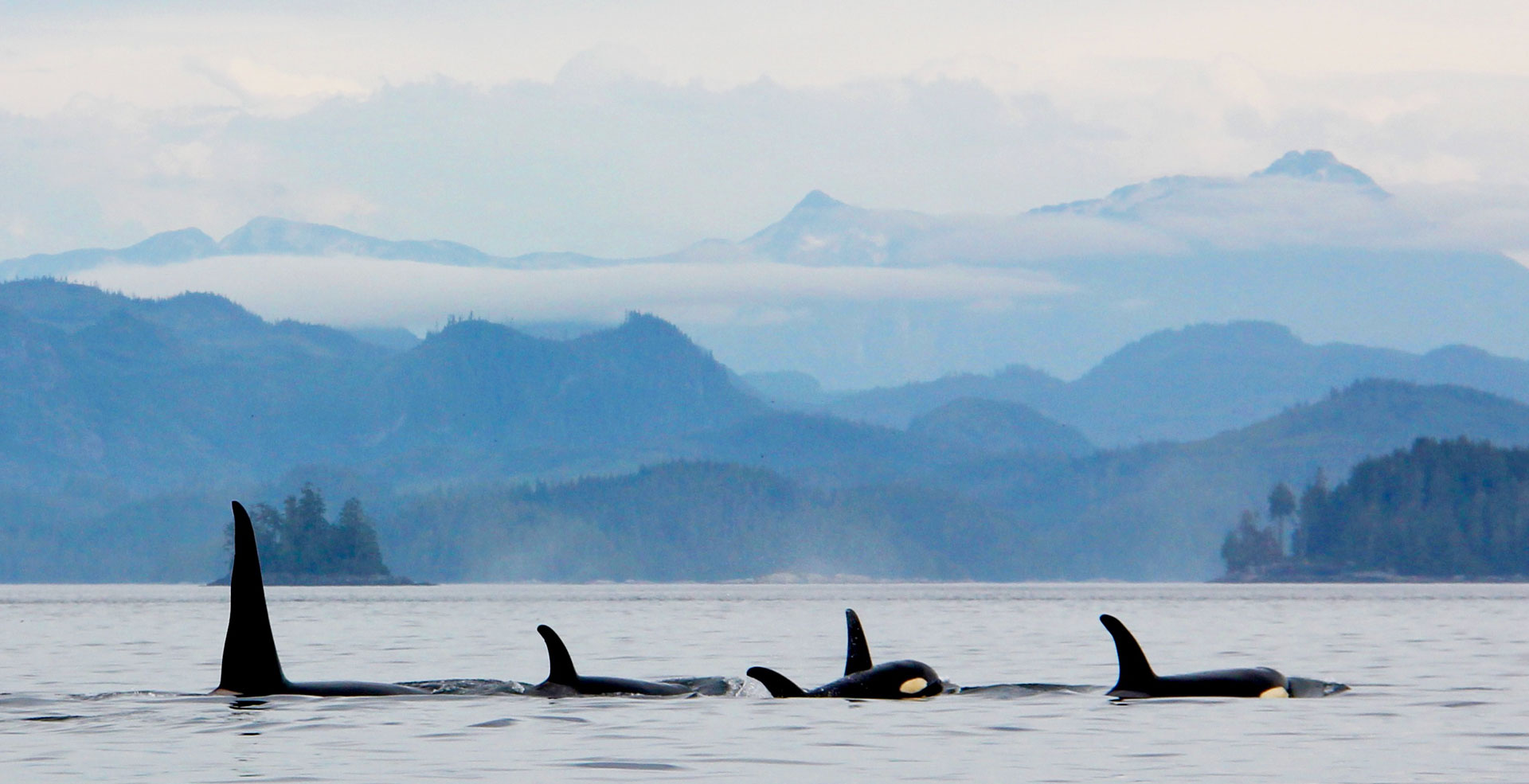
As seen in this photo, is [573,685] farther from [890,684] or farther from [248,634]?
[248,634]

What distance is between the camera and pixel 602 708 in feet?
116

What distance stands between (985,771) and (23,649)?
181 ft

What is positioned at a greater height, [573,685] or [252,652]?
[252,652]

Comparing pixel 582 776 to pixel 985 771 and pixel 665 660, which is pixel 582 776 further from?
pixel 665 660

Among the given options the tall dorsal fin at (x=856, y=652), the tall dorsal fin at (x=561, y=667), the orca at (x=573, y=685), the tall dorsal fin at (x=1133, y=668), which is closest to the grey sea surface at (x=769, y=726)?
the orca at (x=573, y=685)

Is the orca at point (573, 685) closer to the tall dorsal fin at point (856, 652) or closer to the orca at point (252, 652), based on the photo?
the orca at point (252, 652)

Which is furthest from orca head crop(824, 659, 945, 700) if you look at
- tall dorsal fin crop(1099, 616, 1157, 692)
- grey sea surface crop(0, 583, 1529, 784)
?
tall dorsal fin crop(1099, 616, 1157, 692)

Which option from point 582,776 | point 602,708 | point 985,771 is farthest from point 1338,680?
point 582,776

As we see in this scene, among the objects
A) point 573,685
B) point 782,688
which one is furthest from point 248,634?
point 782,688

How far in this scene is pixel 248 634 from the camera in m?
33.2

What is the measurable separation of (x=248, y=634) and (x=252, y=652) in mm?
794

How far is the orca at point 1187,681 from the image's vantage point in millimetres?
36906

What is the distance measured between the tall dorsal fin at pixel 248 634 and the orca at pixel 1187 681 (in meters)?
14.5

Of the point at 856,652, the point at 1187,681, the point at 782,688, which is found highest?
the point at 856,652
